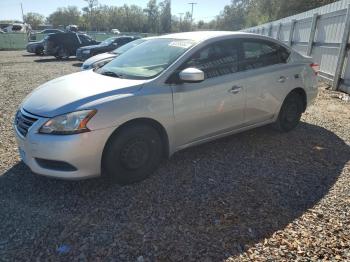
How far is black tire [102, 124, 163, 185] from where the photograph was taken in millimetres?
3330

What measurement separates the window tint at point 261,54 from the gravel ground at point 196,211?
4.06 ft

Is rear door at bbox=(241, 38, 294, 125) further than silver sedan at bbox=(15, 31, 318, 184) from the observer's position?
Yes

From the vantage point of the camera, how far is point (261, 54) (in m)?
4.71

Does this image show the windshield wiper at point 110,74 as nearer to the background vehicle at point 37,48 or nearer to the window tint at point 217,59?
the window tint at point 217,59

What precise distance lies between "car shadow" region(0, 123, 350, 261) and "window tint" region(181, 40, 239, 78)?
1152mm

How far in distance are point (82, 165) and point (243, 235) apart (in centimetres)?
167

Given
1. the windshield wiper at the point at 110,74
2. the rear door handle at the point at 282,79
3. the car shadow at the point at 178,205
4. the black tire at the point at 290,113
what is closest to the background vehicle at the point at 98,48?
the windshield wiper at the point at 110,74

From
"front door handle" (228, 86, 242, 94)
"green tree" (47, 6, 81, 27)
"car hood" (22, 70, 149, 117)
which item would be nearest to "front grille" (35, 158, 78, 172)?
"car hood" (22, 70, 149, 117)

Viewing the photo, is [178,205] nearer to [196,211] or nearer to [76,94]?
[196,211]

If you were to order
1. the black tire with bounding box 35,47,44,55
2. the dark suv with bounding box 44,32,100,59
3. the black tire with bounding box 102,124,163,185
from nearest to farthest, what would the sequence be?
the black tire with bounding box 102,124,163,185
the dark suv with bounding box 44,32,100,59
the black tire with bounding box 35,47,44,55

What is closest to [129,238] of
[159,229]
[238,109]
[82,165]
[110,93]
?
[159,229]

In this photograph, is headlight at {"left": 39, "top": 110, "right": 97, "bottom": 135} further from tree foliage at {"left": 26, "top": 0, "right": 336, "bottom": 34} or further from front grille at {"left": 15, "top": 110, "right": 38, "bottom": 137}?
tree foliage at {"left": 26, "top": 0, "right": 336, "bottom": 34}

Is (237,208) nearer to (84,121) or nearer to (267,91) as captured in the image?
(84,121)

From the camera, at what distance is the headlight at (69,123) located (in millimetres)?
3086
